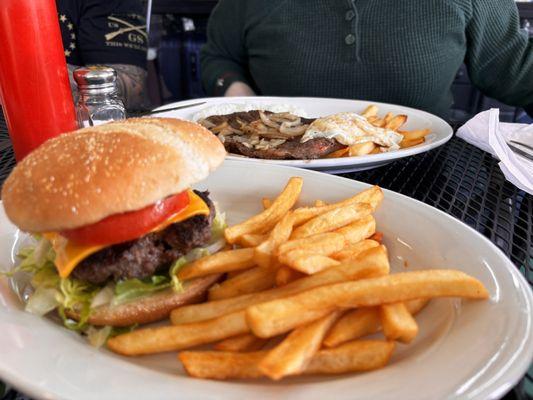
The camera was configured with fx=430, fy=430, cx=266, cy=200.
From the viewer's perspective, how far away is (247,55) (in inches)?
150

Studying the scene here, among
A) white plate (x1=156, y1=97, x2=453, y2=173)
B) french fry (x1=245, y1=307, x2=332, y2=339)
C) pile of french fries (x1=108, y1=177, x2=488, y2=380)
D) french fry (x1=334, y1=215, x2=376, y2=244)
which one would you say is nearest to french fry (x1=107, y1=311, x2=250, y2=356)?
pile of french fries (x1=108, y1=177, x2=488, y2=380)

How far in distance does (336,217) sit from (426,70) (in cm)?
216

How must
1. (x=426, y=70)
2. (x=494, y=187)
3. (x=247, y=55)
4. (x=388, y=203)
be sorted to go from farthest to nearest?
1. (x=247, y=55)
2. (x=426, y=70)
3. (x=494, y=187)
4. (x=388, y=203)

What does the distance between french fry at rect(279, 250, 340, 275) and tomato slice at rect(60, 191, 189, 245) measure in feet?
1.39

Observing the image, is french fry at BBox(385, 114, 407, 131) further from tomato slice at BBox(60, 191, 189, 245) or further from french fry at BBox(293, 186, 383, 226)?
tomato slice at BBox(60, 191, 189, 245)

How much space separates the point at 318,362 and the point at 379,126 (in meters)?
1.76

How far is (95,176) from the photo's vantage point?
117cm

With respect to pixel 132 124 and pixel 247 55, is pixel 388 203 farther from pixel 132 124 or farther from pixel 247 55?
pixel 247 55

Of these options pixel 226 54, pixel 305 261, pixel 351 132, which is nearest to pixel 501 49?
pixel 351 132

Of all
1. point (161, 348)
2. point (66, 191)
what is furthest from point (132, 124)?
point (161, 348)

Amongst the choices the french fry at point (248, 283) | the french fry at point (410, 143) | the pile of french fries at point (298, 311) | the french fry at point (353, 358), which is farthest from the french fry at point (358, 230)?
the french fry at point (410, 143)

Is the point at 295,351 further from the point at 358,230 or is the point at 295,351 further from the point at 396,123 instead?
the point at 396,123

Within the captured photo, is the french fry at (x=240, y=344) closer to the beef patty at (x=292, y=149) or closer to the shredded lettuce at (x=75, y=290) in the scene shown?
the shredded lettuce at (x=75, y=290)

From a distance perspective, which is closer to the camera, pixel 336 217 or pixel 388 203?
pixel 336 217
